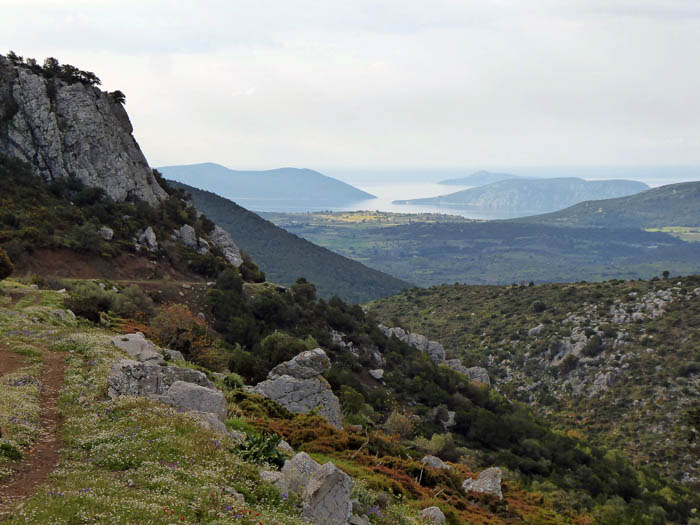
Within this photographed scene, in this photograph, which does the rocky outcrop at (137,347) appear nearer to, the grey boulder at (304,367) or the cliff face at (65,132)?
the grey boulder at (304,367)

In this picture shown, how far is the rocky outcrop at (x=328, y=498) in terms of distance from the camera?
11.1 meters

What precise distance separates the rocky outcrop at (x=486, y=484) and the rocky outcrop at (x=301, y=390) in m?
6.79

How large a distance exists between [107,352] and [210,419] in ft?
28.7

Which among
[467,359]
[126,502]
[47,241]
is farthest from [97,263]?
[467,359]

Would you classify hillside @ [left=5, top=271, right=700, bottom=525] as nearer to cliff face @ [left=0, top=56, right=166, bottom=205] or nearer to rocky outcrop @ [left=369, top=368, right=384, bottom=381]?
rocky outcrop @ [left=369, top=368, right=384, bottom=381]

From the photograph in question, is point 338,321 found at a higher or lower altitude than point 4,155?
lower

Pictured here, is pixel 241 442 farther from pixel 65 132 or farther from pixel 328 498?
pixel 65 132

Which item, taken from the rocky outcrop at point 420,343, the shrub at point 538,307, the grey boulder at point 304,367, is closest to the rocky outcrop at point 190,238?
the rocky outcrop at point 420,343

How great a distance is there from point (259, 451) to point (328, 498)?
2.63 metres

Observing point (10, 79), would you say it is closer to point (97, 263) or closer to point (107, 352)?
point (97, 263)

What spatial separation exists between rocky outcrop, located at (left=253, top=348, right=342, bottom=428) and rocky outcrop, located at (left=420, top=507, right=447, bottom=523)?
31.7 ft

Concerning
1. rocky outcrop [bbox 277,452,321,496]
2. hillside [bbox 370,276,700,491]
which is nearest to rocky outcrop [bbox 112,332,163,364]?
rocky outcrop [bbox 277,452,321,496]

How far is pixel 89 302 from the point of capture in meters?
29.7

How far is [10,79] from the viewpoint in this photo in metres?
53.4
